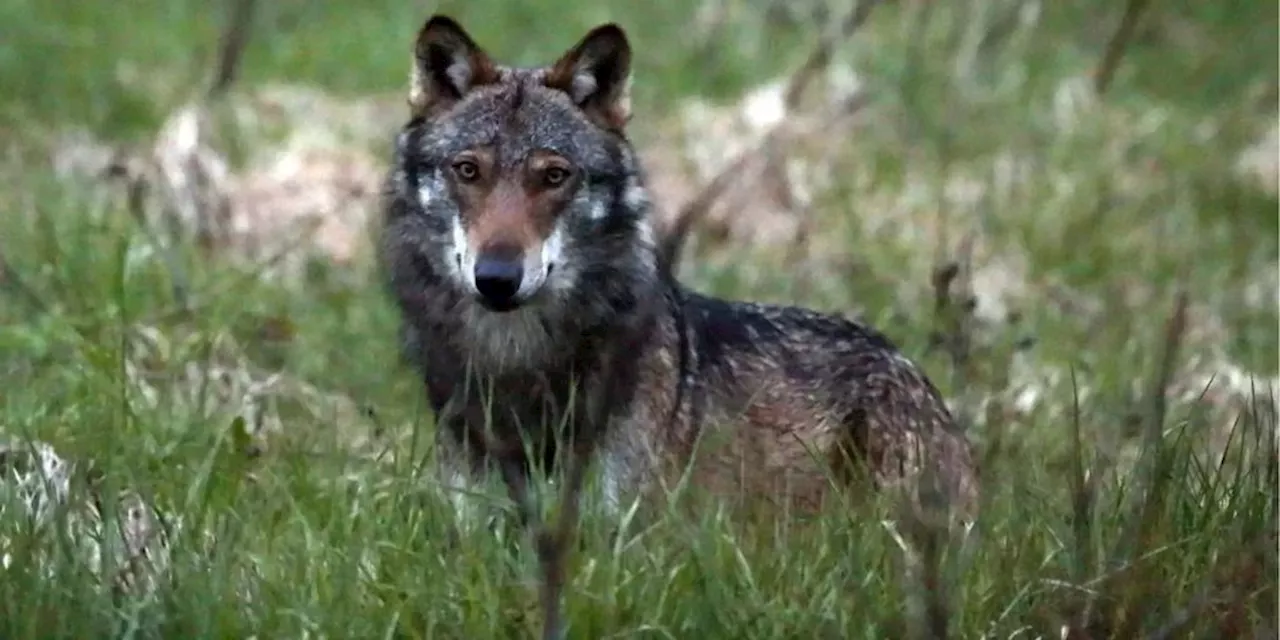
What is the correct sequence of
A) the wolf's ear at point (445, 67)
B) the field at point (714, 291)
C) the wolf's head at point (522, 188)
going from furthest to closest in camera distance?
the wolf's ear at point (445, 67) < the wolf's head at point (522, 188) < the field at point (714, 291)

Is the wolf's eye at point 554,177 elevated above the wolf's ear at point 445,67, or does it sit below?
below

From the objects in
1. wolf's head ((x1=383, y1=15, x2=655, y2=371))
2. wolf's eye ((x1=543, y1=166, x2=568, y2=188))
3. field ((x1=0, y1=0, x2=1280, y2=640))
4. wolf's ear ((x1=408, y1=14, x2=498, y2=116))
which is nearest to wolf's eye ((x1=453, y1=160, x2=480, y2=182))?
wolf's head ((x1=383, y1=15, x2=655, y2=371))

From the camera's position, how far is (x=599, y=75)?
5824mm

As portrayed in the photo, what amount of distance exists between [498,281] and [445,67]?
945 millimetres

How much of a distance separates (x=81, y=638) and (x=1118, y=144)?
372 inches

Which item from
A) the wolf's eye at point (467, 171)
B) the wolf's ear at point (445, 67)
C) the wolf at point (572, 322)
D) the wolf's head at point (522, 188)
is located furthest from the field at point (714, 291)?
the wolf's ear at point (445, 67)

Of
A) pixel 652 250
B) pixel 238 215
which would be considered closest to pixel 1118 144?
pixel 238 215

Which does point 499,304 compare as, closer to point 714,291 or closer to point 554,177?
point 554,177

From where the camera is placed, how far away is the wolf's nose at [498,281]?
5.12 metres

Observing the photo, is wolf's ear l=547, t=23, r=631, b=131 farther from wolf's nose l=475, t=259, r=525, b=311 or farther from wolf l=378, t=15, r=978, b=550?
wolf's nose l=475, t=259, r=525, b=311

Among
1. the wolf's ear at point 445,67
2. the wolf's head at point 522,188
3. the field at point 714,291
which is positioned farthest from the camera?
the wolf's ear at point 445,67

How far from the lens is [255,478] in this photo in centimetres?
523

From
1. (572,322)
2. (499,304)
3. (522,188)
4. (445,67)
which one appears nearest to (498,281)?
(499,304)

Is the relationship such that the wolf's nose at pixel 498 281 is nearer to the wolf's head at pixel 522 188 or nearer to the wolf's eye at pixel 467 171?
the wolf's head at pixel 522 188
